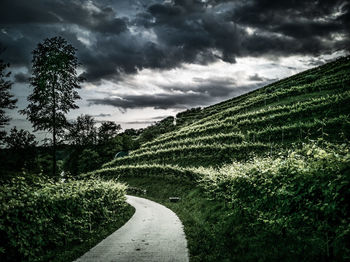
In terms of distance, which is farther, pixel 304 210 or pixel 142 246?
pixel 142 246

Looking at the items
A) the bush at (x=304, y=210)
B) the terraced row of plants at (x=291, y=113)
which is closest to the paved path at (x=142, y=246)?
the bush at (x=304, y=210)

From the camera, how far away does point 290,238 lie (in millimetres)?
6387

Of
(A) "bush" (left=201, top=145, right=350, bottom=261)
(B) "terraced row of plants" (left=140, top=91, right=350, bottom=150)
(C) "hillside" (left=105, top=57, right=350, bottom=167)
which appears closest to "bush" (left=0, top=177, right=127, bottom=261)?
(A) "bush" (left=201, top=145, right=350, bottom=261)

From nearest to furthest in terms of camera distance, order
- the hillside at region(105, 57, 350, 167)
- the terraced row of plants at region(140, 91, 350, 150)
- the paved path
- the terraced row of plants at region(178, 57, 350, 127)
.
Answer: the paved path < the hillside at region(105, 57, 350, 167) < the terraced row of plants at region(140, 91, 350, 150) < the terraced row of plants at region(178, 57, 350, 127)

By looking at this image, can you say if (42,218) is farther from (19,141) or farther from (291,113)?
(291,113)

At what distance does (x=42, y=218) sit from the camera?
660 cm

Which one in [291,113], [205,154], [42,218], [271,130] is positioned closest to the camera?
[42,218]

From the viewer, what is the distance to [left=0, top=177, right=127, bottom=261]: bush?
5.63 meters

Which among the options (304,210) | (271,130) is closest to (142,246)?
(304,210)

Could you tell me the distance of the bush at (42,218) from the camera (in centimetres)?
563

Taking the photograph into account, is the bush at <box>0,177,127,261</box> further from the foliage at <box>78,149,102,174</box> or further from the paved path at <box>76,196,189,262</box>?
the foliage at <box>78,149,102,174</box>

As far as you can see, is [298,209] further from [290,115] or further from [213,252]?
[290,115]

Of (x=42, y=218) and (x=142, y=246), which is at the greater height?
(x=42, y=218)

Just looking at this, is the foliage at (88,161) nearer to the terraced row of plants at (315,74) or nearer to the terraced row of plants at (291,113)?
the terraced row of plants at (315,74)
